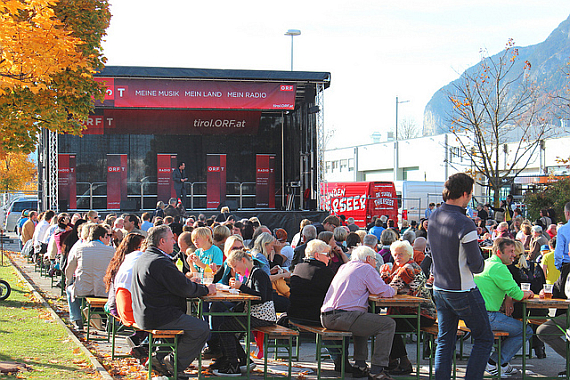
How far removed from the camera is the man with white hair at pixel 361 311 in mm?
6242

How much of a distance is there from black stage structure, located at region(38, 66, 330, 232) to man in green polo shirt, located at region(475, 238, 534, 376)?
1309 cm

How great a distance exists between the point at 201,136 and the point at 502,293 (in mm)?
17720

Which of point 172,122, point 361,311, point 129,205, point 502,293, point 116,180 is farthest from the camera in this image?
point 172,122

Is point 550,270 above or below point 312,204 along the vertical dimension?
below

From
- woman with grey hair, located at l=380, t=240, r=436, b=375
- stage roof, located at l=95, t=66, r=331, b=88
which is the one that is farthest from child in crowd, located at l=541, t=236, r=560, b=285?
stage roof, located at l=95, t=66, r=331, b=88

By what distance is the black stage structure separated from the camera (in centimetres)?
1902

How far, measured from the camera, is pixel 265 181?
23266 mm

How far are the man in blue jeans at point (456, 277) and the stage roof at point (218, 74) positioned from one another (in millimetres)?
Answer: 14205

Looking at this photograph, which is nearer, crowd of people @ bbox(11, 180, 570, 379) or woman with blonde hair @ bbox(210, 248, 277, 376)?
crowd of people @ bbox(11, 180, 570, 379)

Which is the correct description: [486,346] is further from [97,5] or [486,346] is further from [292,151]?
[292,151]

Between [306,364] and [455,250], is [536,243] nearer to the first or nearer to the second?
[306,364]

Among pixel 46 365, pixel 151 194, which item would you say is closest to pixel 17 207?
pixel 151 194

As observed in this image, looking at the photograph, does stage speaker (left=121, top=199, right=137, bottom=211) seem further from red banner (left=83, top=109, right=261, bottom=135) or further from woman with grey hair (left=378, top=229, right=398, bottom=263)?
woman with grey hair (left=378, top=229, right=398, bottom=263)

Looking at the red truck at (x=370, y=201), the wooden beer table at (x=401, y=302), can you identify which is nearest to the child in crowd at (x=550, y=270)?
the wooden beer table at (x=401, y=302)
